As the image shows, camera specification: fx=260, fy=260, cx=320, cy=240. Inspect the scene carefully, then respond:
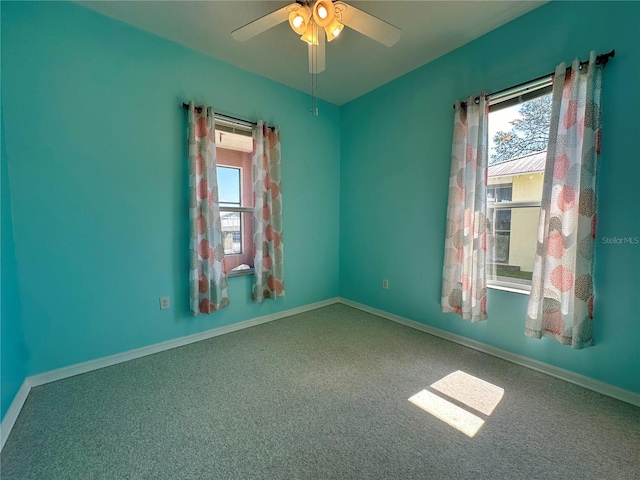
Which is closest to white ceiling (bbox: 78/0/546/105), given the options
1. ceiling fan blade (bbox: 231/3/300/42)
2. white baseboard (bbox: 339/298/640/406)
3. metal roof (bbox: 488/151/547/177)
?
ceiling fan blade (bbox: 231/3/300/42)

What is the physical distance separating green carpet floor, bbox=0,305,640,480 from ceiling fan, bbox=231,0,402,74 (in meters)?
2.40

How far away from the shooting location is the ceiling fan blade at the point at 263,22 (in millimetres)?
1654

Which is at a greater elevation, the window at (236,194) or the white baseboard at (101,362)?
the window at (236,194)

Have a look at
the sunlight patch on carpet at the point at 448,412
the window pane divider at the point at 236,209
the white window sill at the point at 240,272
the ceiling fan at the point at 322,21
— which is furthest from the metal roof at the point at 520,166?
the white window sill at the point at 240,272

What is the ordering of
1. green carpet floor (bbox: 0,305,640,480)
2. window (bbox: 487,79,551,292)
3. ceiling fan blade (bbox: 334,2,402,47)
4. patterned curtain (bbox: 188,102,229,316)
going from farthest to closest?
patterned curtain (bbox: 188,102,229,316)
window (bbox: 487,79,551,292)
ceiling fan blade (bbox: 334,2,402,47)
green carpet floor (bbox: 0,305,640,480)

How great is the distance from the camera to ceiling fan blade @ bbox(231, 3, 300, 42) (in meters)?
1.65

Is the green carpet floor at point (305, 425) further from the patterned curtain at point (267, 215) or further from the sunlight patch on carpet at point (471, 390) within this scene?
the patterned curtain at point (267, 215)

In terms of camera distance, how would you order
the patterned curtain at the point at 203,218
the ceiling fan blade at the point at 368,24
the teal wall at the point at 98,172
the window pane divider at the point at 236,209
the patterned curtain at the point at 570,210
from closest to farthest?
the ceiling fan blade at the point at 368,24 → the patterned curtain at the point at 570,210 → the teal wall at the point at 98,172 → the patterned curtain at the point at 203,218 → the window pane divider at the point at 236,209

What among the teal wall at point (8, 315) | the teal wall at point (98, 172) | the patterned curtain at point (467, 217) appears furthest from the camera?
the patterned curtain at point (467, 217)

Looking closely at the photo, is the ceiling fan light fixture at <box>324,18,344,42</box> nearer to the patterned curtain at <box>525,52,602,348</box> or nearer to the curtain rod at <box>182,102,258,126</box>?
the curtain rod at <box>182,102,258,126</box>

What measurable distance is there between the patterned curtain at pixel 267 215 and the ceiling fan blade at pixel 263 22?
3.48 ft

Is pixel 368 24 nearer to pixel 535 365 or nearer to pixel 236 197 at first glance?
pixel 236 197

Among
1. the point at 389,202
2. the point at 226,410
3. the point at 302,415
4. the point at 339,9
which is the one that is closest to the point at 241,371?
the point at 226,410

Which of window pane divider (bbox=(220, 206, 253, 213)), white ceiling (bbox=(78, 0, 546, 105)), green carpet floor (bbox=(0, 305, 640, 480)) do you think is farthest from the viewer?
window pane divider (bbox=(220, 206, 253, 213))
